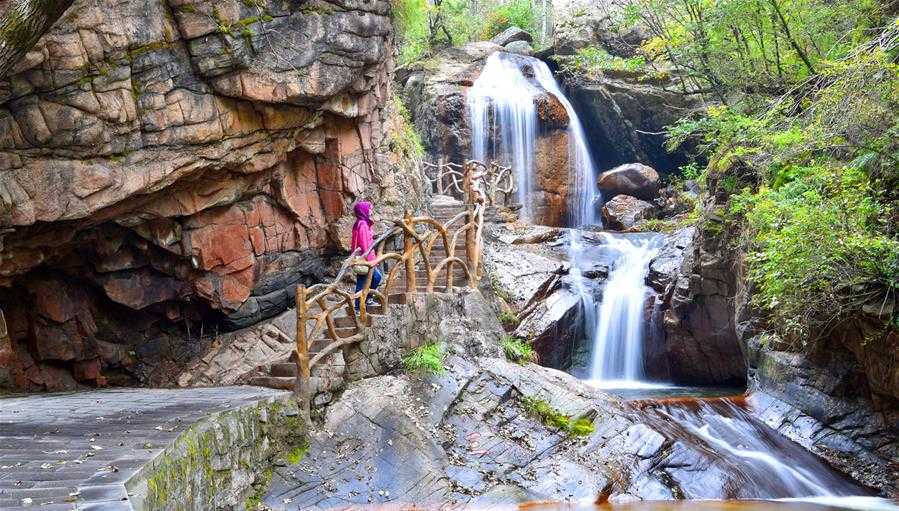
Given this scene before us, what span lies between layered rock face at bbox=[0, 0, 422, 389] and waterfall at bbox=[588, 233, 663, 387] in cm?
568

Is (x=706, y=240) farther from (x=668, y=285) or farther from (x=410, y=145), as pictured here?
(x=410, y=145)

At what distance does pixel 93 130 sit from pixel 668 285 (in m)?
10.8

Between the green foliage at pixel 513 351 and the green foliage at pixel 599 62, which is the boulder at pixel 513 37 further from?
the green foliage at pixel 513 351

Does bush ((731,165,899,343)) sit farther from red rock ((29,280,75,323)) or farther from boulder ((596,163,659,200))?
boulder ((596,163,659,200))

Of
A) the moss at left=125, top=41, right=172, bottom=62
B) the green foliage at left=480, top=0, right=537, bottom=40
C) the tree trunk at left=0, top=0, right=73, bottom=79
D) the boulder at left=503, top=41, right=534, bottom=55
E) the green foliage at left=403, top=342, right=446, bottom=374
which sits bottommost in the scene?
the green foliage at left=403, top=342, right=446, bottom=374

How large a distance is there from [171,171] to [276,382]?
4.03 m

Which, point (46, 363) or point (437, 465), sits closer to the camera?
point (437, 465)

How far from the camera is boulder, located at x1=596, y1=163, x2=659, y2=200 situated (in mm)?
20922

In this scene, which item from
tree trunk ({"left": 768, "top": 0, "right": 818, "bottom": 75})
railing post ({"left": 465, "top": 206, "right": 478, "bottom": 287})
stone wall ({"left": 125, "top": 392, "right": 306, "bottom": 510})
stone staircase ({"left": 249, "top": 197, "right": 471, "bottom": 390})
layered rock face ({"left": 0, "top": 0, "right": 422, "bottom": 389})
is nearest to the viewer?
stone wall ({"left": 125, "top": 392, "right": 306, "bottom": 510})

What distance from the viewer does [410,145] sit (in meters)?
16.5

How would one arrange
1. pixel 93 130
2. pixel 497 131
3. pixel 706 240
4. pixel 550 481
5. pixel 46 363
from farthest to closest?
pixel 497 131 → pixel 706 240 → pixel 46 363 → pixel 93 130 → pixel 550 481

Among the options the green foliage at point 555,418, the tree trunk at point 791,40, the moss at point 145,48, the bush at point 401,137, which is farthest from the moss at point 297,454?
the tree trunk at point 791,40

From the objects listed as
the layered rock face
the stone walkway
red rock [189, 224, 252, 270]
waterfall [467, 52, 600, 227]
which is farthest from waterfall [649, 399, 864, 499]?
waterfall [467, 52, 600, 227]

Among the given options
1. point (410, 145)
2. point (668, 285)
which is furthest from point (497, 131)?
point (668, 285)
